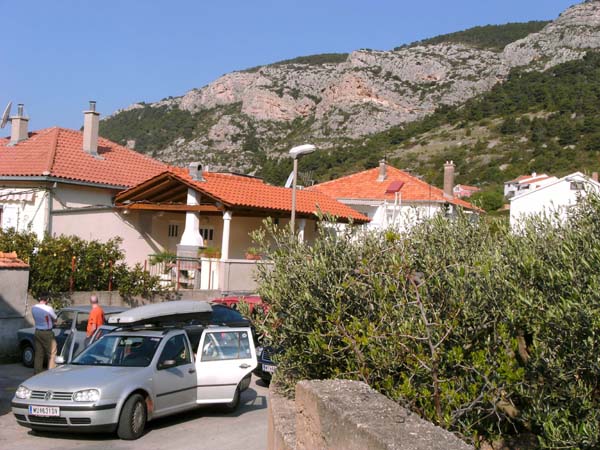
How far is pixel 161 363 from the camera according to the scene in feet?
34.6

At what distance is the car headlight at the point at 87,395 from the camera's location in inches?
373

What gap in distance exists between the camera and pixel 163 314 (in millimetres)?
11852

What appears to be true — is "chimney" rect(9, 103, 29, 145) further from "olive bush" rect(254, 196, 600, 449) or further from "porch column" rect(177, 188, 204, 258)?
"olive bush" rect(254, 196, 600, 449)

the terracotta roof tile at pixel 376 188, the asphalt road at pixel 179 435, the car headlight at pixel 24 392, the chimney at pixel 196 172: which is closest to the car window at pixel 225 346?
the asphalt road at pixel 179 435

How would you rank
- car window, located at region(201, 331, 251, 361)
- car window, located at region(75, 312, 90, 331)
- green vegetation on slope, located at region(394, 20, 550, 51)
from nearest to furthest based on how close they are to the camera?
Answer: 1. car window, located at region(201, 331, 251, 361)
2. car window, located at region(75, 312, 90, 331)
3. green vegetation on slope, located at region(394, 20, 550, 51)

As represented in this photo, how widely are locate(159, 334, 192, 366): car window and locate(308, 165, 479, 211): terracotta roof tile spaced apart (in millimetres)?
30078

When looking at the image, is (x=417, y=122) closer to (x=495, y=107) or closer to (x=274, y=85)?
(x=495, y=107)

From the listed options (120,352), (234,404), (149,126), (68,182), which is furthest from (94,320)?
(149,126)

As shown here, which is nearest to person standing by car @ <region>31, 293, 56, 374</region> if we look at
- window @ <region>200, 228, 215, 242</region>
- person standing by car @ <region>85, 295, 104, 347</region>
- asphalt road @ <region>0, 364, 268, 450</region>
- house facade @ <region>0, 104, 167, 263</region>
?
person standing by car @ <region>85, 295, 104, 347</region>

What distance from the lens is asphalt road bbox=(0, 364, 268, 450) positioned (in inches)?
372

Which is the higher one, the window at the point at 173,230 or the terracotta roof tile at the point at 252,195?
the terracotta roof tile at the point at 252,195

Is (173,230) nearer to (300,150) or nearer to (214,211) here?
(214,211)

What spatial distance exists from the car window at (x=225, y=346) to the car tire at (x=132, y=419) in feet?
5.21

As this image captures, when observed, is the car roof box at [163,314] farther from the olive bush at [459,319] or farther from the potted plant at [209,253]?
the potted plant at [209,253]
